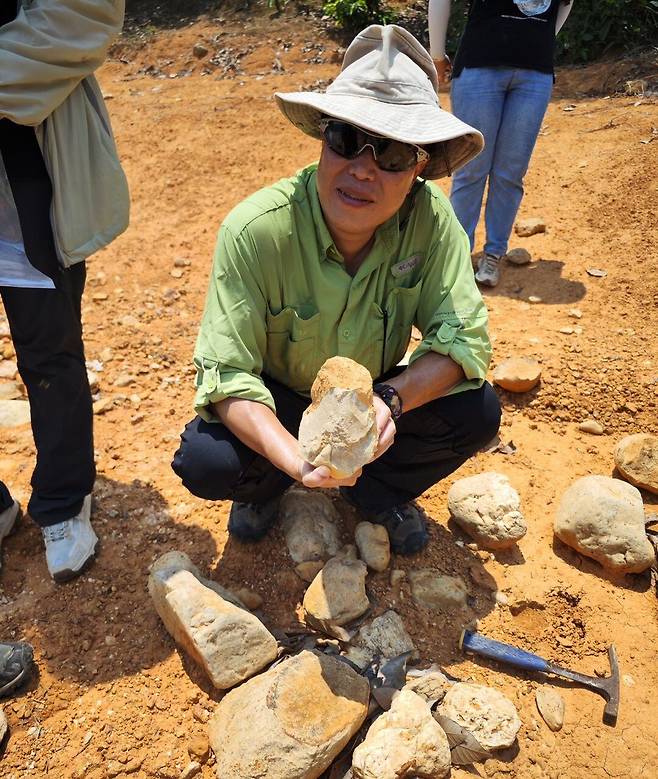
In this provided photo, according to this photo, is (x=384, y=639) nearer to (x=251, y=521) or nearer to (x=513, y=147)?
(x=251, y=521)

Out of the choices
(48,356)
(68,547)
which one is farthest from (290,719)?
(48,356)

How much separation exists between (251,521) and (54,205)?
1.35 m

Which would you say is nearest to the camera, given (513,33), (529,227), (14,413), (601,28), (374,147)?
(374,147)

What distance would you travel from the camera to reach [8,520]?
253 cm

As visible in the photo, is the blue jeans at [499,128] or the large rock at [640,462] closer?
the large rock at [640,462]

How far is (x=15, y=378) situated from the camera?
139 inches

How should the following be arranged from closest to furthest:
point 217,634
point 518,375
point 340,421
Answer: point 340,421 < point 217,634 < point 518,375

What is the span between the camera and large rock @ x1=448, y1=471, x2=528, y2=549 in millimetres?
2506

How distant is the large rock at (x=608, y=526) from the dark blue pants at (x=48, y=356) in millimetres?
1942

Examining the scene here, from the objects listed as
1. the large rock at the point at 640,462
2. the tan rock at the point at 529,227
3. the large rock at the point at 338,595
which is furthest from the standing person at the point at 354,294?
the tan rock at the point at 529,227

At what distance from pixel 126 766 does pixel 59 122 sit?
1997mm

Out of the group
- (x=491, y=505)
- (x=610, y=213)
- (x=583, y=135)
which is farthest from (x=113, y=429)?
(x=583, y=135)

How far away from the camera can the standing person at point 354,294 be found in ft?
6.27

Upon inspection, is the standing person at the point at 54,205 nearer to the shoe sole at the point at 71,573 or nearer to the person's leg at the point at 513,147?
the shoe sole at the point at 71,573
